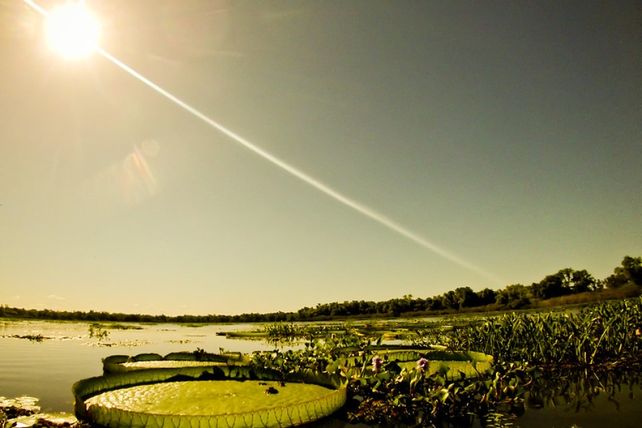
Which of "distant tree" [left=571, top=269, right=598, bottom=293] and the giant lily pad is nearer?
the giant lily pad

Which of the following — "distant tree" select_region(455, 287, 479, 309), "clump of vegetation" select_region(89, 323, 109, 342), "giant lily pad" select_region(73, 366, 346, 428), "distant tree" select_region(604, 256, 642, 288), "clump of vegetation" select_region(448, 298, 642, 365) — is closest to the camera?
"giant lily pad" select_region(73, 366, 346, 428)

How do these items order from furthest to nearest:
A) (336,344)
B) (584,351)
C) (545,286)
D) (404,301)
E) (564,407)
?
(404,301) < (545,286) < (336,344) < (584,351) < (564,407)

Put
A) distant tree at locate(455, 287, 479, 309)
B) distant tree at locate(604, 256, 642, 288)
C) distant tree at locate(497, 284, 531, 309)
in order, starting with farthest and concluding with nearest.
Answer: distant tree at locate(455, 287, 479, 309) < distant tree at locate(497, 284, 531, 309) < distant tree at locate(604, 256, 642, 288)

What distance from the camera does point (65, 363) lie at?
49.6 feet

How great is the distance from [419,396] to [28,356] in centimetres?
1846

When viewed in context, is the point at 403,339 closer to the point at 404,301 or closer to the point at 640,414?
the point at 640,414

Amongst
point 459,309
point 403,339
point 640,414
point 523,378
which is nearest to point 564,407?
point 640,414

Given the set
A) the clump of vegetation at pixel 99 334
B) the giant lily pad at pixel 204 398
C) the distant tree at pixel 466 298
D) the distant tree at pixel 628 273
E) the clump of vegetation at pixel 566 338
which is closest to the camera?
the giant lily pad at pixel 204 398

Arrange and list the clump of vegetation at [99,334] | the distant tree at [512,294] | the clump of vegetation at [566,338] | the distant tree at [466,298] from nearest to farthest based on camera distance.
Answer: the clump of vegetation at [566,338] → the clump of vegetation at [99,334] → the distant tree at [512,294] → the distant tree at [466,298]

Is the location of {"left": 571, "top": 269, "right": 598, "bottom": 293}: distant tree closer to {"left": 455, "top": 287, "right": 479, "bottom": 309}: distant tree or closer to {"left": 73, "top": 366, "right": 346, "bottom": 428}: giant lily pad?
{"left": 455, "top": 287, "right": 479, "bottom": 309}: distant tree

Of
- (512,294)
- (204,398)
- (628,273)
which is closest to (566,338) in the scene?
(204,398)

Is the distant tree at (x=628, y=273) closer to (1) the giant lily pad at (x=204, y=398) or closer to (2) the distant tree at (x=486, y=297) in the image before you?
(2) the distant tree at (x=486, y=297)

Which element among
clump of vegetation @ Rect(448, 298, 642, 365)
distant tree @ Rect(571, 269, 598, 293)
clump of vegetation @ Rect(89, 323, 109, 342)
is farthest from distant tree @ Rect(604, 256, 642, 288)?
clump of vegetation @ Rect(89, 323, 109, 342)

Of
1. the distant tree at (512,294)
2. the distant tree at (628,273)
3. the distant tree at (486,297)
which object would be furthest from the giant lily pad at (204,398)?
the distant tree at (486,297)
